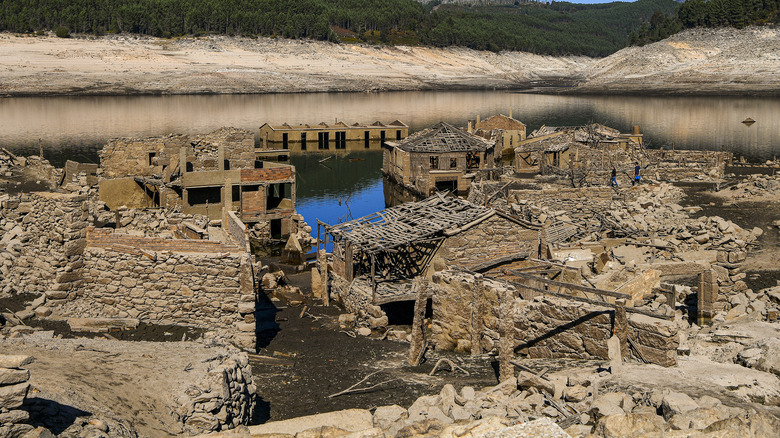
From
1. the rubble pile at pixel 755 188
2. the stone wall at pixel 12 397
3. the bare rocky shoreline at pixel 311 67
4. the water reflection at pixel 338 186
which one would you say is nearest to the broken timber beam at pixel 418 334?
the stone wall at pixel 12 397

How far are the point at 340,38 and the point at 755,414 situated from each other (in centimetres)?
18855

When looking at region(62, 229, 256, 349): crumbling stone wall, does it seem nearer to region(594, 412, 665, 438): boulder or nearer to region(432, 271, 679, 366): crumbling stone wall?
region(432, 271, 679, 366): crumbling stone wall

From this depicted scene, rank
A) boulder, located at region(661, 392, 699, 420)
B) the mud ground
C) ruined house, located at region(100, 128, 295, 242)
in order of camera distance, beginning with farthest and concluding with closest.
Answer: ruined house, located at region(100, 128, 295, 242), the mud ground, boulder, located at region(661, 392, 699, 420)

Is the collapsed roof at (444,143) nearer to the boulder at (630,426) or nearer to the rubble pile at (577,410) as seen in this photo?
the rubble pile at (577,410)

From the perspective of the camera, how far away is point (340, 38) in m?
193

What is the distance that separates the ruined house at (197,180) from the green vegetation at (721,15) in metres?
156

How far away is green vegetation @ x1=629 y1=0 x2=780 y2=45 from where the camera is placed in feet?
565

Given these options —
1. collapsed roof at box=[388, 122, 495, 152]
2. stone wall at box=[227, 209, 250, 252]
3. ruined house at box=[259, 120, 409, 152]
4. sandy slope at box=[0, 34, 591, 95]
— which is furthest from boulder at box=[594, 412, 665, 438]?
sandy slope at box=[0, 34, 591, 95]

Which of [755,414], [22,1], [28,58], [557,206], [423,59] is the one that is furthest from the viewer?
[423,59]

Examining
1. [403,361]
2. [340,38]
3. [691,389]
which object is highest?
[340,38]

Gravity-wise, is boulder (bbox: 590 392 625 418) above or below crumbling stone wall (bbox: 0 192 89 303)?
below

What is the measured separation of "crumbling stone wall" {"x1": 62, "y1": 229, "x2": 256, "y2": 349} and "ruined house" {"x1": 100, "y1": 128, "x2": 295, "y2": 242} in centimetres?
1507

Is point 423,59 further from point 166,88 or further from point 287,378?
point 287,378

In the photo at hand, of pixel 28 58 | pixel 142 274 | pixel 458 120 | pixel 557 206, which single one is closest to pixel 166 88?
pixel 28 58
